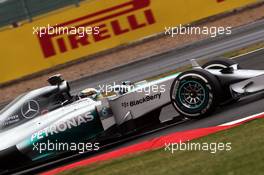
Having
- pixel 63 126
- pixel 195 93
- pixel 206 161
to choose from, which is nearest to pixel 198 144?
pixel 206 161

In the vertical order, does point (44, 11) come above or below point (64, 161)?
above

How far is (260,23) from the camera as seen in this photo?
20.5 meters

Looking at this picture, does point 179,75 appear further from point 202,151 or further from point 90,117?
point 202,151

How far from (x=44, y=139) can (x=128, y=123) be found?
4.20 feet

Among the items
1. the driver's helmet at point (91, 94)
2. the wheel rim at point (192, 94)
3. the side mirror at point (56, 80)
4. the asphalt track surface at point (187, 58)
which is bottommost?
the asphalt track surface at point (187, 58)

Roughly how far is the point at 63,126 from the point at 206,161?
320 cm

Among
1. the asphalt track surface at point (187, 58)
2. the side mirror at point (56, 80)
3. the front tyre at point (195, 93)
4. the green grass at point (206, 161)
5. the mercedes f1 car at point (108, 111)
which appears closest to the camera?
the green grass at point (206, 161)

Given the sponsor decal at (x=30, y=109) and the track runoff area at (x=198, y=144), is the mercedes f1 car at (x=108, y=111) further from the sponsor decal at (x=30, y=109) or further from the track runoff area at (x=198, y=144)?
the track runoff area at (x=198, y=144)

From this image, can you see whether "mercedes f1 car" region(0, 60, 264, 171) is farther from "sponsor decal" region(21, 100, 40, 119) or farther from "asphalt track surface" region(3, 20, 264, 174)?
"asphalt track surface" region(3, 20, 264, 174)

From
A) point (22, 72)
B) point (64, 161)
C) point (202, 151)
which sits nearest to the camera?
point (202, 151)

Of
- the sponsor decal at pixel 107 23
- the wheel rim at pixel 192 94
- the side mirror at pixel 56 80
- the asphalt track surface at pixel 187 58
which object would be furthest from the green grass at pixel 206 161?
the sponsor decal at pixel 107 23

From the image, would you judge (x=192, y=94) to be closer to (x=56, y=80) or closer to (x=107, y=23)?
(x=56, y=80)

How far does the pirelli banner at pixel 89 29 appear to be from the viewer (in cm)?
2027

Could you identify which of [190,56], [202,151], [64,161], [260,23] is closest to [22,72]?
[190,56]
